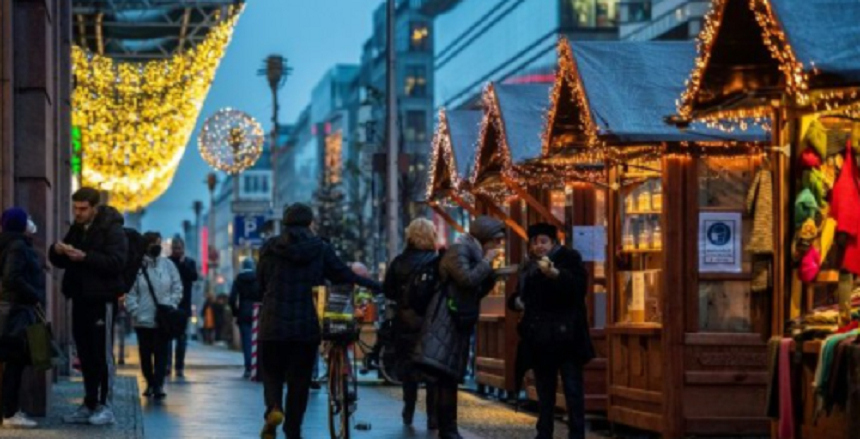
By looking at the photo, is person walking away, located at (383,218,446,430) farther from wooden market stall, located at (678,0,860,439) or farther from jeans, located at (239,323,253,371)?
jeans, located at (239,323,253,371)

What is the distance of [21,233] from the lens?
Answer: 19156 mm

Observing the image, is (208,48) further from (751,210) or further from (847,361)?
(847,361)

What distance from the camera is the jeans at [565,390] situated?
1828 centimetres

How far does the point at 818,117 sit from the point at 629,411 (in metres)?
5.26

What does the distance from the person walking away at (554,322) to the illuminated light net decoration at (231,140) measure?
31.4 meters

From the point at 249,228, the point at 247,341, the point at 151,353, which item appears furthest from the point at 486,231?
the point at 249,228

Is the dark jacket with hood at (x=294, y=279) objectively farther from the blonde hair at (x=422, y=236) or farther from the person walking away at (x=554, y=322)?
the blonde hair at (x=422, y=236)

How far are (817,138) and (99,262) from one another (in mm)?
6422

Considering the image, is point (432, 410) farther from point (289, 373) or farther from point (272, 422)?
point (272, 422)

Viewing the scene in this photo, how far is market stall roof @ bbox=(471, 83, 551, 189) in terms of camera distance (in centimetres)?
2561

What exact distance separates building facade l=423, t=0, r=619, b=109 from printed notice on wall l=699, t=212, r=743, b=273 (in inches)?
2847

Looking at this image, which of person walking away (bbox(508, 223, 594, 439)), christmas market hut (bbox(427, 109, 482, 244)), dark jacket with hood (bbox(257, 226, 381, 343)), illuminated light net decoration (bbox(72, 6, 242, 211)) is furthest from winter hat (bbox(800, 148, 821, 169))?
illuminated light net decoration (bbox(72, 6, 242, 211))

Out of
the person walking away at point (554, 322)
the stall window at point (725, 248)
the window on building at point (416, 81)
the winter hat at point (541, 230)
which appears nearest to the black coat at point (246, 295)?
the stall window at point (725, 248)

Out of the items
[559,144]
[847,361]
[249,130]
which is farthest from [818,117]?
[249,130]
